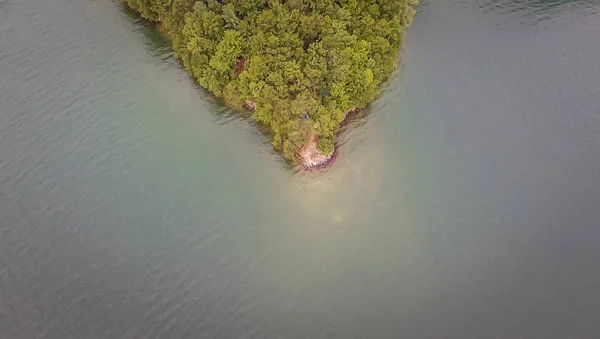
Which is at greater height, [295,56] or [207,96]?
[295,56]

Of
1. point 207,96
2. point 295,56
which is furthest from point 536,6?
point 207,96

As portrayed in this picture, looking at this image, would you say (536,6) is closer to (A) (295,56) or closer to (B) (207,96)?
(A) (295,56)

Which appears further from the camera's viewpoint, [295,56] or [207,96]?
[207,96]

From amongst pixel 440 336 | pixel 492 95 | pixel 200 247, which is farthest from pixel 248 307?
pixel 492 95

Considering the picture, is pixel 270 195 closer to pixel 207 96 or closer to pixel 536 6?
pixel 207 96

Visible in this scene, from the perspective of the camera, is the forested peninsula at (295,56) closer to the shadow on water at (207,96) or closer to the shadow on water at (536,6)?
the shadow on water at (207,96)

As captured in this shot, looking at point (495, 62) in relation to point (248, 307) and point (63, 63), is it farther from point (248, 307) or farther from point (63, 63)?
point (63, 63)
